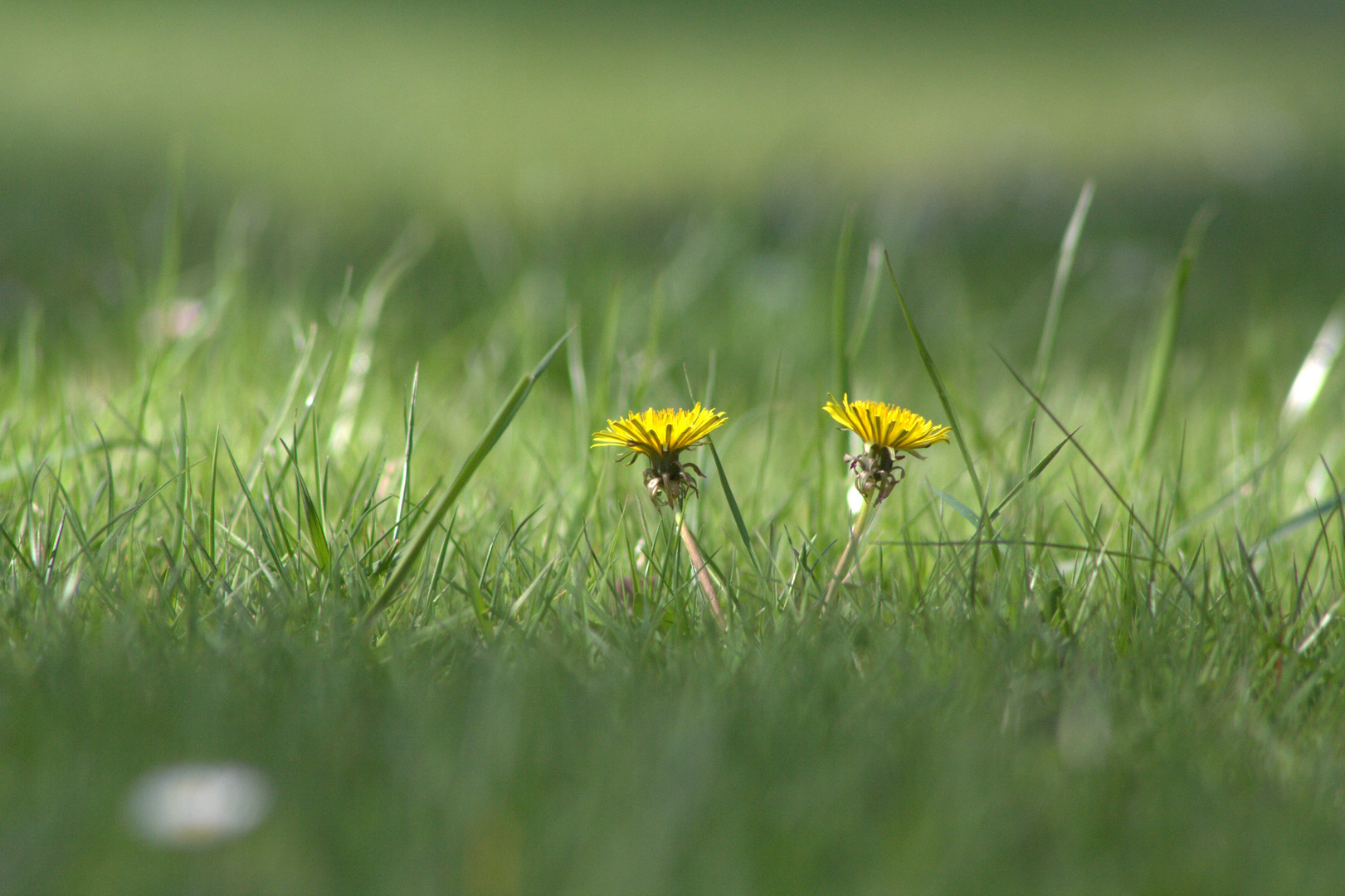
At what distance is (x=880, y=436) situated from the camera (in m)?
0.98

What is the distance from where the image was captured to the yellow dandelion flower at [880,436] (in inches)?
38.5

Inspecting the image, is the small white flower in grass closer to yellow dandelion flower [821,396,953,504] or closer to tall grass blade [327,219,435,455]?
yellow dandelion flower [821,396,953,504]

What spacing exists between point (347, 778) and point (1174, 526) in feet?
3.21

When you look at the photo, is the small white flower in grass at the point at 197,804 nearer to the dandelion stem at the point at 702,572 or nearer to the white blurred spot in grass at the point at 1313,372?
the dandelion stem at the point at 702,572

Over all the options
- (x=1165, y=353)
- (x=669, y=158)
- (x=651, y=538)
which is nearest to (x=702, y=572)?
(x=651, y=538)

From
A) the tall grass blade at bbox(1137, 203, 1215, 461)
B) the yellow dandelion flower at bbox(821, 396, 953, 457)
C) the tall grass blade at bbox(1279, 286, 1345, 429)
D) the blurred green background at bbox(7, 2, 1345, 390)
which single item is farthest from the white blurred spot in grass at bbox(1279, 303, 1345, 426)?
the yellow dandelion flower at bbox(821, 396, 953, 457)

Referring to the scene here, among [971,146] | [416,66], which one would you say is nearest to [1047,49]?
[971,146]

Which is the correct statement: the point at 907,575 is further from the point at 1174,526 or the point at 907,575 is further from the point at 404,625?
the point at 404,625

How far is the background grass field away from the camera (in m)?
0.67

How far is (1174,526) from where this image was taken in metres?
1.30

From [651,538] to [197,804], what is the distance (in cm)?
56

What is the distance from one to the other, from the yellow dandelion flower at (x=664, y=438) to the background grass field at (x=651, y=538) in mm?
77

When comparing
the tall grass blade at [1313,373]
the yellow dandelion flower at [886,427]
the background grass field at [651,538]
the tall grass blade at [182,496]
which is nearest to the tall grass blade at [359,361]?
the background grass field at [651,538]

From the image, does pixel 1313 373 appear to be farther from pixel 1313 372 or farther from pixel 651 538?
pixel 651 538
